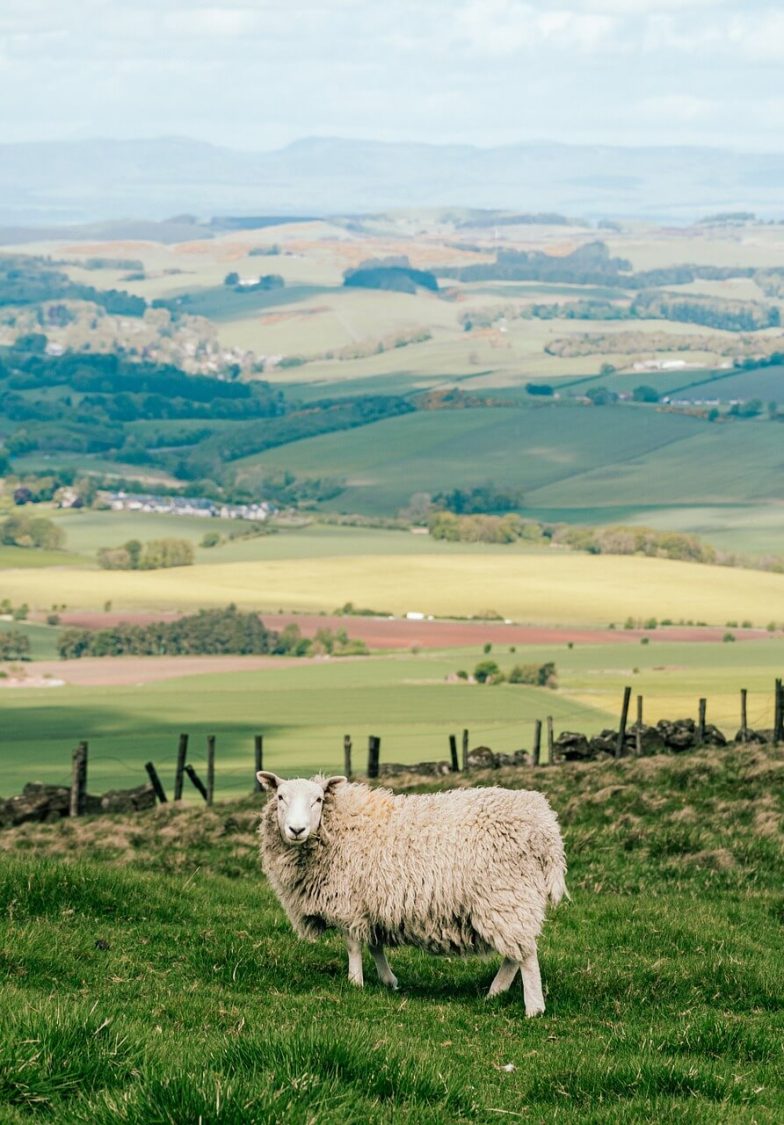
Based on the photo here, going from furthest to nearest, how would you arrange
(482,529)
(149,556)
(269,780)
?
(482,529) → (149,556) → (269,780)

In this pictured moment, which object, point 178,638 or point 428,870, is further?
point 178,638

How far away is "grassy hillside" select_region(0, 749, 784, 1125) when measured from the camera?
911 cm

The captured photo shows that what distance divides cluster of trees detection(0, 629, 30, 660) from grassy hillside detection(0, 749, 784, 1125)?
103421mm

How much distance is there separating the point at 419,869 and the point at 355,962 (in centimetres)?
102

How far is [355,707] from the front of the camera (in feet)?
290

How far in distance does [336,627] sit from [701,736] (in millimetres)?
88928

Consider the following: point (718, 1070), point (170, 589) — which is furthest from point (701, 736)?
point (170, 589)

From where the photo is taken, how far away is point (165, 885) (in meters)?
17.8

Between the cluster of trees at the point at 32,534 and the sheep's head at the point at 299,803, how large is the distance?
175048mm

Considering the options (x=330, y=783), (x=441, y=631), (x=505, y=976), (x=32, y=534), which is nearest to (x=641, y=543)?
(x=441, y=631)

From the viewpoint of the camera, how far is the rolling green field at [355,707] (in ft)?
→ 221

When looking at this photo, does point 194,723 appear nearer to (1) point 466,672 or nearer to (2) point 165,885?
(1) point 466,672

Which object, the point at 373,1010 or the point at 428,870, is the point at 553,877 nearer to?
the point at 428,870

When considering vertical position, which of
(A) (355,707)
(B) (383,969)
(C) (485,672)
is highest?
(B) (383,969)
